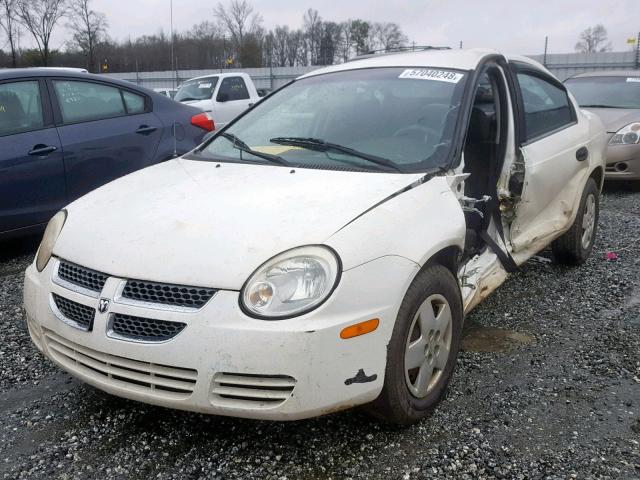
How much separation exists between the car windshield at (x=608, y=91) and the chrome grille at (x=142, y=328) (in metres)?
8.07

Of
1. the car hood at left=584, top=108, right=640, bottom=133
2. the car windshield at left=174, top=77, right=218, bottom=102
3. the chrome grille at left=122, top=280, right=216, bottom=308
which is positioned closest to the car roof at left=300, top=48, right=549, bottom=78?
the chrome grille at left=122, top=280, right=216, bottom=308

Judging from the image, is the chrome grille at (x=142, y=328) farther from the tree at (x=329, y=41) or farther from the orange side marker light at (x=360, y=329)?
the tree at (x=329, y=41)

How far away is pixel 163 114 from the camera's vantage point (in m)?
5.77

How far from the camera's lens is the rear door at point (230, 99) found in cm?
1234

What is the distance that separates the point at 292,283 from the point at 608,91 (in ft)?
26.9

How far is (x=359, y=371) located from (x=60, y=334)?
3.93ft

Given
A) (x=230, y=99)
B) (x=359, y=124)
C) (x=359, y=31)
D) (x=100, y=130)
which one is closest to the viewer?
(x=359, y=124)

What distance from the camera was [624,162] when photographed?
7.58 m

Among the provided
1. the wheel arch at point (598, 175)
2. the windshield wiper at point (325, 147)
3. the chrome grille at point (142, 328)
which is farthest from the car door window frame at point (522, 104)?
the chrome grille at point (142, 328)

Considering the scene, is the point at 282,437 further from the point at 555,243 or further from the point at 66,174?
the point at 66,174

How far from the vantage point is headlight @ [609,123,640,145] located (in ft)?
24.8

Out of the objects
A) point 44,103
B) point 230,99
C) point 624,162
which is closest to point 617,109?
point 624,162

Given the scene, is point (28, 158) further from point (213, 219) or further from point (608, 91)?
point (608, 91)

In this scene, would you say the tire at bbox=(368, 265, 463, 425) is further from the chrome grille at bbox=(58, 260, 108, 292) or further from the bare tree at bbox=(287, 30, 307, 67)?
the bare tree at bbox=(287, 30, 307, 67)
